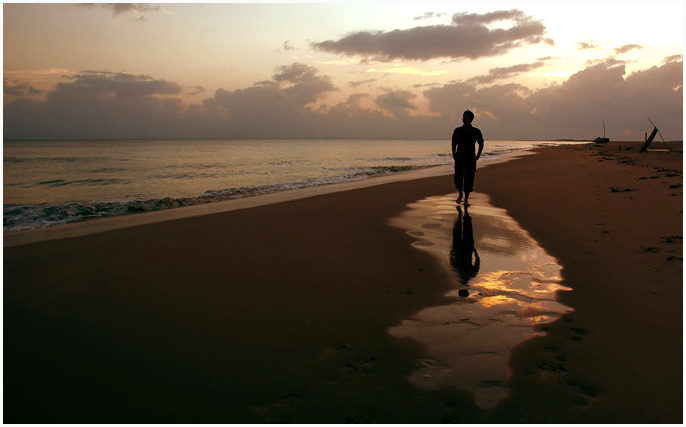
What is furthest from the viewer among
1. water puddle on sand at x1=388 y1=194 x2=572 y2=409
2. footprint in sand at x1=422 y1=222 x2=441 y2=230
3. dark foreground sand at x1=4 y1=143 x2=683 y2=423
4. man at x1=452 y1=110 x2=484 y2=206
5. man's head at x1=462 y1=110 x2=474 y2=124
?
man at x1=452 y1=110 x2=484 y2=206

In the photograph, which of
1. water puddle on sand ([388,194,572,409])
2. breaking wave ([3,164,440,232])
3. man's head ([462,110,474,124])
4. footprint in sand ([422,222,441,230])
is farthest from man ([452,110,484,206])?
breaking wave ([3,164,440,232])

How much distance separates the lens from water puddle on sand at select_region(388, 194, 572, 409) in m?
2.67

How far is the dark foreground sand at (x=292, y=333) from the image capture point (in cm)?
238

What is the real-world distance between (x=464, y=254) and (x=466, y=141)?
16.5 ft

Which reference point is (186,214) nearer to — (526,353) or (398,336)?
(398,336)

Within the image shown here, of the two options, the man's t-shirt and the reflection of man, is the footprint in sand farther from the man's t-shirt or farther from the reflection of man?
the man's t-shirt

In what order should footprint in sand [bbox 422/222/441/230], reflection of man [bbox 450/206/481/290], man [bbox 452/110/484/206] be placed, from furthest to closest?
man [bbox 452/110/484/206] < footprint in sand [bbox 422/222/441/230] < reflection of man [bbox 450/206/481/290]

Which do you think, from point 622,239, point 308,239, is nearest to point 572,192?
point 622,239

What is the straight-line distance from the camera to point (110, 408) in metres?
2.38

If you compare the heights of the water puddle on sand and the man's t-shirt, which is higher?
the man's t-shirt

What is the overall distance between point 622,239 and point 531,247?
1.48 m

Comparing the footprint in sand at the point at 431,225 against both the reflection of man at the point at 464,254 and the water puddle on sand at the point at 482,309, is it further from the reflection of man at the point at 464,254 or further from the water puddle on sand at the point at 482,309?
the reflection of man at the point at 464,254

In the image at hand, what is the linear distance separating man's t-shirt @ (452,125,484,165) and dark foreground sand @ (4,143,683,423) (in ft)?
12.3

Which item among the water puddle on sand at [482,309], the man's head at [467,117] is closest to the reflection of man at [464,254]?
the water puddle on sand at [482,309]
